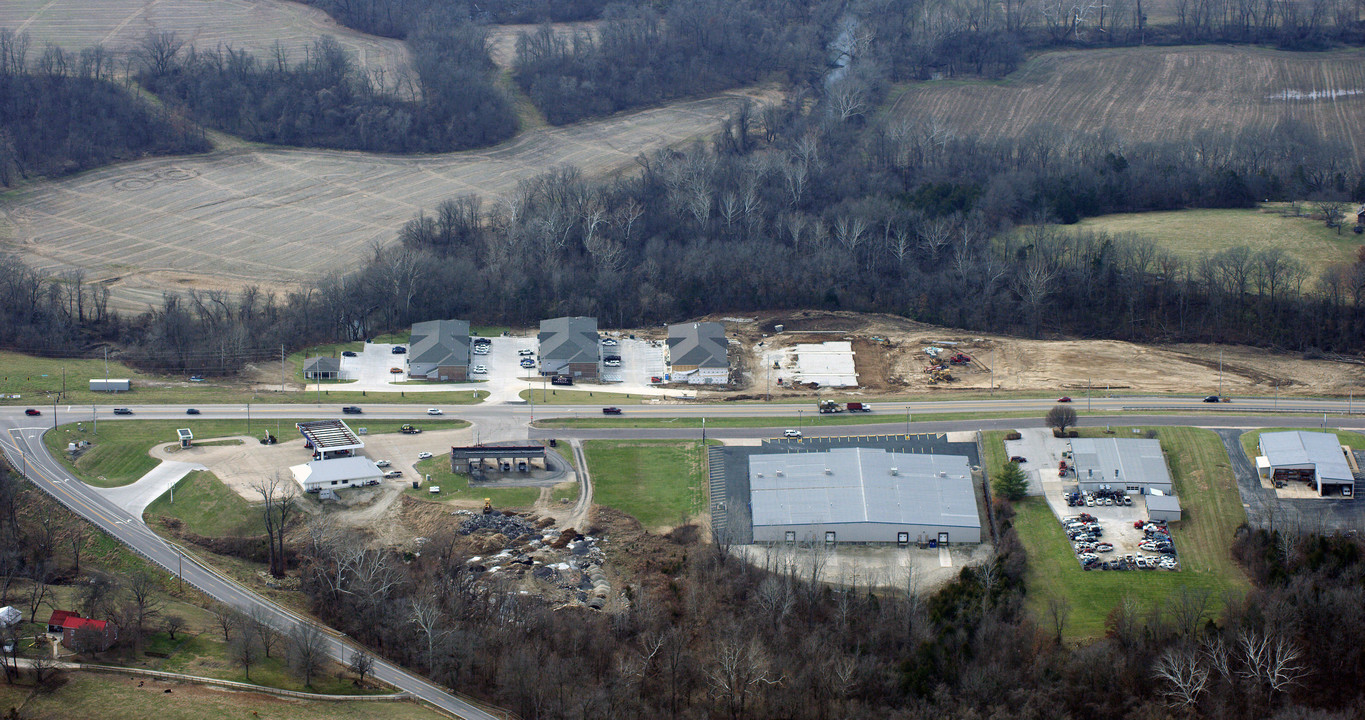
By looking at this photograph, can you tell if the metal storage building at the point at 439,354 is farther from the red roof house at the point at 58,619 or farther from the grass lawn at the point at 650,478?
the red roof house at the point at 58,619

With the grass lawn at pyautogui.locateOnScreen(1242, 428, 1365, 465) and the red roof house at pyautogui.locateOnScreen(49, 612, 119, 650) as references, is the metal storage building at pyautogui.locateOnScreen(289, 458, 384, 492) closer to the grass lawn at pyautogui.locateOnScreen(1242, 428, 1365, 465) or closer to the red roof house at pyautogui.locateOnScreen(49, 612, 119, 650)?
the red roof house at pyautogui.locateOnScreen(49, 612, 119, 650)

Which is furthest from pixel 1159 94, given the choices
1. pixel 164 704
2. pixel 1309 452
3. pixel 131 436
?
pixel 164 704

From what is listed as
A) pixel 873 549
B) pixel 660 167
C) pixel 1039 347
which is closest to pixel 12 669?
pixel 873 549

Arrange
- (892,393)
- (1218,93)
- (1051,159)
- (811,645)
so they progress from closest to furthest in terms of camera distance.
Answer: (811,645)
(892,393)
(1051,159)
(1218,93)

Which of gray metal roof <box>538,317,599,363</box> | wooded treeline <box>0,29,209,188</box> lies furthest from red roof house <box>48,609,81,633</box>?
wooded treeline <box>0,29,209,188</box>

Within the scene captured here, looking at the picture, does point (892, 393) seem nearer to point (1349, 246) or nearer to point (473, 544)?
point (473, 544)

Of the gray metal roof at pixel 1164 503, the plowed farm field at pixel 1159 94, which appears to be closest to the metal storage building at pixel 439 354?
the gray metal roof at pixel 1164 503

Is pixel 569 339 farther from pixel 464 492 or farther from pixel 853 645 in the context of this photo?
pixel 853 645
